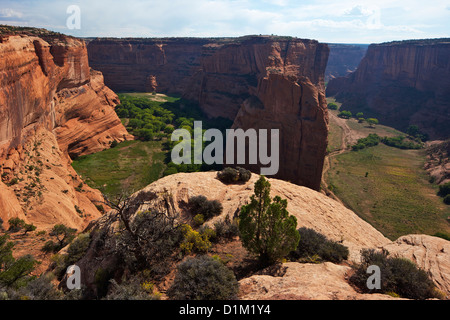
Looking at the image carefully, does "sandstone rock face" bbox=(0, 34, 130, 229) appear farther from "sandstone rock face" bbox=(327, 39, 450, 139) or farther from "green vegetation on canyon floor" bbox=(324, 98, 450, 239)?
"sandstone rock face" bbox=(327, 39, 450, 139)

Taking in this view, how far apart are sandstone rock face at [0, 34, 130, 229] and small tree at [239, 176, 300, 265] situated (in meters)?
22.8

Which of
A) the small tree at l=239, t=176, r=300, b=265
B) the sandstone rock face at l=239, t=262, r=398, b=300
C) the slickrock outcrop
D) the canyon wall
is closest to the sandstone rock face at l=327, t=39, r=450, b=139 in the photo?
the canyon wall

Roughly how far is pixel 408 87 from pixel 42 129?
14037cm

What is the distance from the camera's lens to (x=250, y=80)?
85062mm

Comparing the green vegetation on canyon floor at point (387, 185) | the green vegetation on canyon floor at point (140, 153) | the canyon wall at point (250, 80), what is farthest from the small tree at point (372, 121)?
the green vegetation on canyon floor at point (140, 153)

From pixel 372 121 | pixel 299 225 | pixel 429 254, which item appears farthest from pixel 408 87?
pixel 299 225

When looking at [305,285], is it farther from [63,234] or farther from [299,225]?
[63,234]

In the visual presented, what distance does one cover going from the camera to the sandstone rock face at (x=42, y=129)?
26.3m

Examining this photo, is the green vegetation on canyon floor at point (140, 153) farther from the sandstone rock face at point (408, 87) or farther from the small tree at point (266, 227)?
the sandstone rock face at point (408, 87)

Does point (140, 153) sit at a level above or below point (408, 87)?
below

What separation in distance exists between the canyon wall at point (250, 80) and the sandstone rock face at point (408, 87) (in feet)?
119
